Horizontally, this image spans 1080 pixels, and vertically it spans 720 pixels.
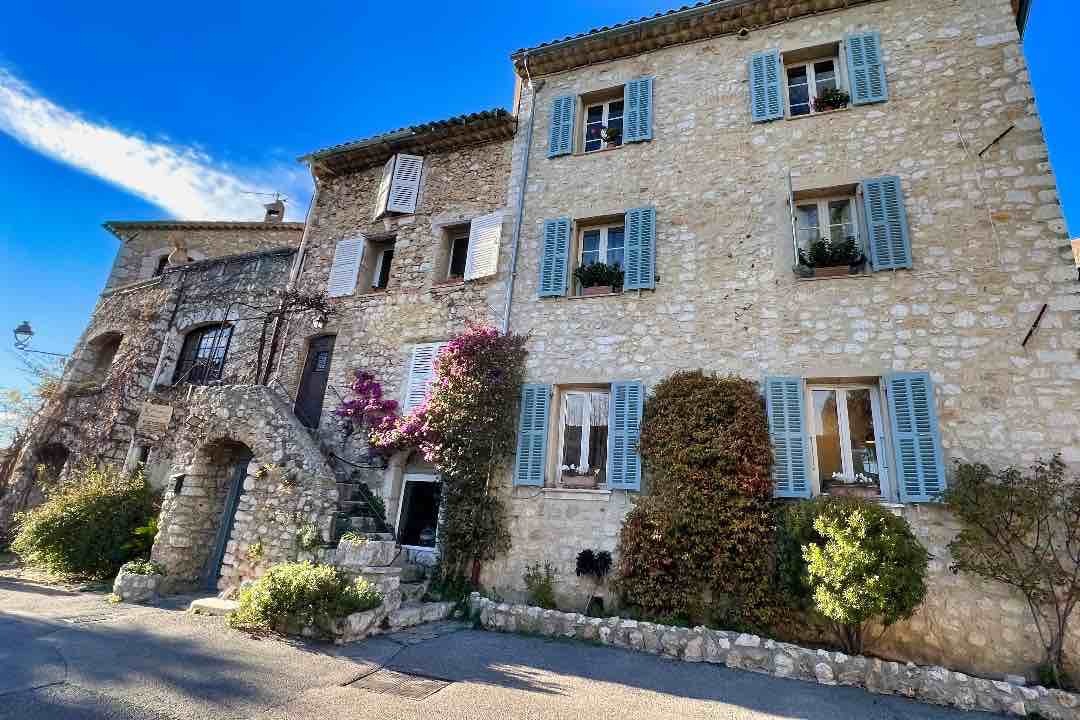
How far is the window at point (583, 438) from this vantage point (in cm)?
771

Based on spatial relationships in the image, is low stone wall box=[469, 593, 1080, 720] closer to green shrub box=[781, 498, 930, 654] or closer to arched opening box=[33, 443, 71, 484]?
green shrub box=[781, 498, 930, 654]

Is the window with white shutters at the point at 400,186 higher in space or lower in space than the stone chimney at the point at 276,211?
lower

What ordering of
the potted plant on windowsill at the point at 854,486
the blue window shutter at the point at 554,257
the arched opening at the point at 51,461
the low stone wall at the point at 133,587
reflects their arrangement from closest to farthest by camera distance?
the potted plant on windowsill at the point at 854,486, the low stone wall at the point at 133,587, the blue window shutter at the point at 554,257, the arched opening at the point at 51,461

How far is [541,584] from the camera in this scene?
23.7 feet

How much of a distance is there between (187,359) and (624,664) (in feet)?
42.6

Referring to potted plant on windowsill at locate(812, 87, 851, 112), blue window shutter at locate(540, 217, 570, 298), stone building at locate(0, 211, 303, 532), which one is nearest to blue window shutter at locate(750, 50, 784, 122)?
potted plant on windowsill at locate(812, 87, 851, 112)

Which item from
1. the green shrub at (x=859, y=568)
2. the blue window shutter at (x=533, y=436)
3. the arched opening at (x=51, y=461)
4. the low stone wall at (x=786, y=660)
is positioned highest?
the blue window shutter at (x=533, y=436)

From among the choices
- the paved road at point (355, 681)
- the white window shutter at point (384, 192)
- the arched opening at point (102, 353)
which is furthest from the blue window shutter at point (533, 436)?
the arched opening at point (102, 353)

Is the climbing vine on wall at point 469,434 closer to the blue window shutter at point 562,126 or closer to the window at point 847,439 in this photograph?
the blue window shutter at point 562,126

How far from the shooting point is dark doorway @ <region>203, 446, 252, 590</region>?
8.81m

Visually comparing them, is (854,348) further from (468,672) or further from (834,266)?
(468,672)

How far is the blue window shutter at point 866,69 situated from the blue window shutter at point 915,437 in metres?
4.34

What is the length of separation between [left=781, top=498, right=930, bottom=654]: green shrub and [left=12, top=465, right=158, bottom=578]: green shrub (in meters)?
10.6

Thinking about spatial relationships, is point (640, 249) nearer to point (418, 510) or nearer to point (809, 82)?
point (809, 82)
